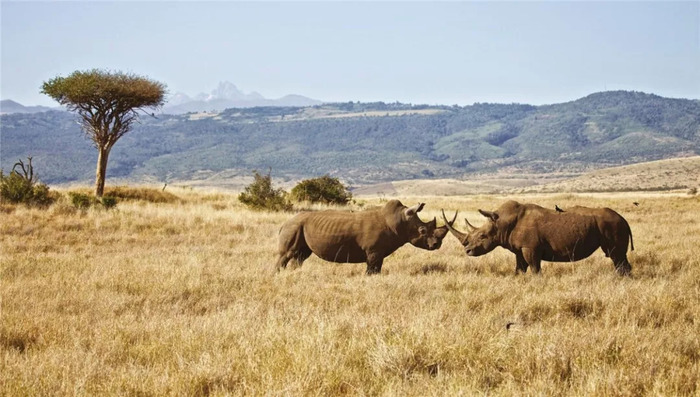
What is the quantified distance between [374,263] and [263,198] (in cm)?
1775

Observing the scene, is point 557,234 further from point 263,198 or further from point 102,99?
point 102,99

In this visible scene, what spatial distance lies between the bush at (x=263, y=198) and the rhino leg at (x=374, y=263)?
1610cm

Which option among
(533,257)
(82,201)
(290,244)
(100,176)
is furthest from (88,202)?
(533,257)

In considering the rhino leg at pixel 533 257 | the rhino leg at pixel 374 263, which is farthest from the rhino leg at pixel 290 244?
the rhino leg at pixel 533 257

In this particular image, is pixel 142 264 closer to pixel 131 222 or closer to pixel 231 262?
pixel 231 262

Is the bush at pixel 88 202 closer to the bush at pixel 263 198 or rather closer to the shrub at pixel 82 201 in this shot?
the shrub at pixel 82 201

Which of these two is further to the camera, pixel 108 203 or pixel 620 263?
pixel 108 203

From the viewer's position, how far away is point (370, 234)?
11602mm

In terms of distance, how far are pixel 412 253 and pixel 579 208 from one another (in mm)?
4349

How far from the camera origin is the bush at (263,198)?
28.0 m

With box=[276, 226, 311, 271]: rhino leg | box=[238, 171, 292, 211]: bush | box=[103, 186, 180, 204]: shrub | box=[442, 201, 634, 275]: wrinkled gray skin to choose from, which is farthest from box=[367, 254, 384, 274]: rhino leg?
box=[103, 186, 180, 204]: shrub

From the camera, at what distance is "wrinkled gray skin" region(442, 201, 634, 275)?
35.4 ft

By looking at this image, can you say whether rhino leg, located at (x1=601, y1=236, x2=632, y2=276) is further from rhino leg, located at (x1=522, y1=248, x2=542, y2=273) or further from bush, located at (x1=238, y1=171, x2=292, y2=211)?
bush, located at (x1=238, y1=171, x2=292, y2=211)

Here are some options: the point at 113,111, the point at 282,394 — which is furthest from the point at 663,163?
the point at 282,394
